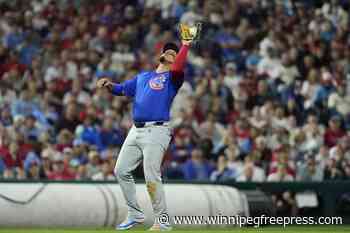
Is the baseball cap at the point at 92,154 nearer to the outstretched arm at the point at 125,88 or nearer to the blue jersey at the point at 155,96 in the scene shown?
the outstretched arm at the point at 125,88

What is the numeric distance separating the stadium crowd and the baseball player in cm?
580

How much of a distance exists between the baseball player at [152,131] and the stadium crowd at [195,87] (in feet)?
19.0

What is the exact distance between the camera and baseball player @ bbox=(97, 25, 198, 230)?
51.1 ft

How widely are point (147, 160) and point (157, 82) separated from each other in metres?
0.98

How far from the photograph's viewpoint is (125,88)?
52.3 feet

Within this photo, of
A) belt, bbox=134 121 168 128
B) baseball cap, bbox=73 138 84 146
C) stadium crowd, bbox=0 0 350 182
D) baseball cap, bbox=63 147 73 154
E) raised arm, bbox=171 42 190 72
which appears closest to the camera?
raised arm, bbox=171 42 190 72

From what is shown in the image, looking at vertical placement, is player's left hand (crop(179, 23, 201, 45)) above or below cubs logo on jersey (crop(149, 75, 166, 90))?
above

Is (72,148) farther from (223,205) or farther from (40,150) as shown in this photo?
(223,205)

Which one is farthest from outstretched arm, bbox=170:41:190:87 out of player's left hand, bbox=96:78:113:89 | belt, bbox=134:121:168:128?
player's left hand, bbox=96:78:113:89

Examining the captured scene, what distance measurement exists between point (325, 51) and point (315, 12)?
1546 mm

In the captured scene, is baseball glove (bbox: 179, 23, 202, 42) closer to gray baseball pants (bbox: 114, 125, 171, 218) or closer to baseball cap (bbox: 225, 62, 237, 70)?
gray baseball pants (bbox: 114, 125, 171, 218)

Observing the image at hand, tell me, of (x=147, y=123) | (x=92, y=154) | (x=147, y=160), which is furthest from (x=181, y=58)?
(x=92, y=154)

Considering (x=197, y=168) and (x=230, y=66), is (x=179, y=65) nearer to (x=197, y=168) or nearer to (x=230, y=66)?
Answer: (x=197, y=168)

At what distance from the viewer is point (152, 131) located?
1565 centimetres
